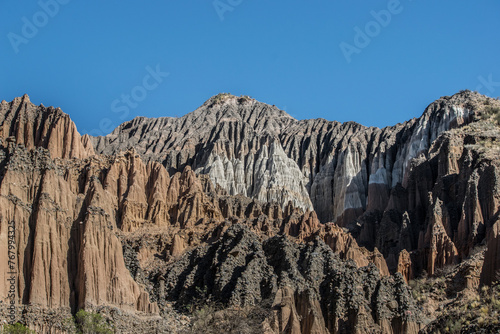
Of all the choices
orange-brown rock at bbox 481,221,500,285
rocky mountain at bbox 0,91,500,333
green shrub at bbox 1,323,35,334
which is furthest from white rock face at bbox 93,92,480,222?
green shrub at bbox 1,323,35,334

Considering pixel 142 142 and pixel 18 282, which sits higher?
pixel 142 142

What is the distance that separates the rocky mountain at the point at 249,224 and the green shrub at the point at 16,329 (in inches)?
46.5

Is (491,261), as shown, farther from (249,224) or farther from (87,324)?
(87,324)

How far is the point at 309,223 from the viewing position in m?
111

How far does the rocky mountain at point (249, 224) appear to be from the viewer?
67.4 m

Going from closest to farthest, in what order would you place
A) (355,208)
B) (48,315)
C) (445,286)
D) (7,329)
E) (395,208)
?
1. (7,329)
2. (48,315)
3. (445,286)
4. (395,208)
5. (355,208)

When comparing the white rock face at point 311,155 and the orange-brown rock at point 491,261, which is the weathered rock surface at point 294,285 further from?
the white rock face at point 311,155

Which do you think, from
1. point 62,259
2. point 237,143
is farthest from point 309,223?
point 237,143

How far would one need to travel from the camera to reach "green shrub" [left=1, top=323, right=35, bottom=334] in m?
59.0

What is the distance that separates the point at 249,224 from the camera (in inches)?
4134

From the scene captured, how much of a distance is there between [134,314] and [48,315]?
6.51 m

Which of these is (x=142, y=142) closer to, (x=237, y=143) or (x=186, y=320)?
(x=237, y=143)

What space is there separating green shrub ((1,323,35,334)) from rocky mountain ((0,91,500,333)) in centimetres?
118

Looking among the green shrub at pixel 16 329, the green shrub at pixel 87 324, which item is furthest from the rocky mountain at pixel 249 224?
the green shrub at pixel 16 329
